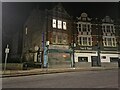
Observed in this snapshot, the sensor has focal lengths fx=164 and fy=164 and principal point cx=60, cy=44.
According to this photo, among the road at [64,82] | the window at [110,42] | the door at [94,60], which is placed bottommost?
the road at [64,82]

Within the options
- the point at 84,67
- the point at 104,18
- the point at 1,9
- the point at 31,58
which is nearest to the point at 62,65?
the point at 84,67

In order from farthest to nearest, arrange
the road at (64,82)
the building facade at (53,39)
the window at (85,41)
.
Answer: the window at (85,41)
the building facade at (53,39)
the road at (64,82)

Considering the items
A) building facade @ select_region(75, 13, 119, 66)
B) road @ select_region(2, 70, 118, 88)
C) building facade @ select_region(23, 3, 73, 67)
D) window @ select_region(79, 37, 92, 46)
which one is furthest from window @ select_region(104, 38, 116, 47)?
road @ select_region(2, 70, 118, 88)

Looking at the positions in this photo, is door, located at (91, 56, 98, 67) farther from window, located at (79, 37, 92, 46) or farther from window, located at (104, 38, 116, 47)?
window, located at (79, 37, 92, 46)

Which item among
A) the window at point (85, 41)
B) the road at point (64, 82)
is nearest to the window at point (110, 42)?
the window at point (85, 41)

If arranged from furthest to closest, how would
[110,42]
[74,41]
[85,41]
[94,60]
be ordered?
1. [85,41]
2. [74,41]
3. [94,60]
4. [110,42]

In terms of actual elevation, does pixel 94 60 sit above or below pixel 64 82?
above

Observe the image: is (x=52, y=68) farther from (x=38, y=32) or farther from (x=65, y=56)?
(x=38, y=32)

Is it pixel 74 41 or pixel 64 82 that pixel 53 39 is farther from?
pixel 64 82

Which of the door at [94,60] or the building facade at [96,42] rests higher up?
→ the building facade at [96,42]

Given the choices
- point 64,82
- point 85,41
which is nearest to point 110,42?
point 85,41

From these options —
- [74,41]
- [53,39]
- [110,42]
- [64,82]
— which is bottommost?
[64,82]

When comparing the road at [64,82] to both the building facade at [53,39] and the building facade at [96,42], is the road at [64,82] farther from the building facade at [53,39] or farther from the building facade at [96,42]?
the building facade at [96,42]

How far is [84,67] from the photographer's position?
29.5 feet
